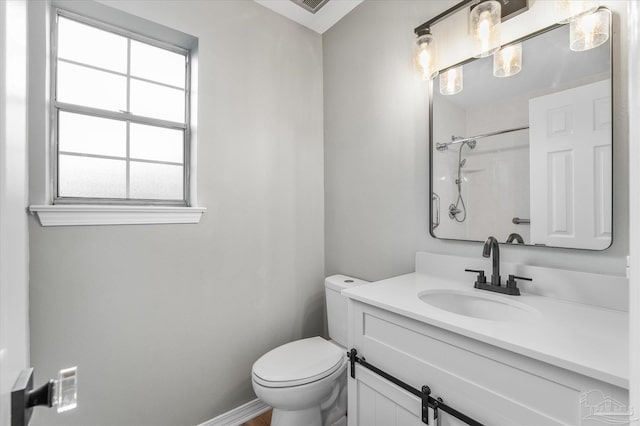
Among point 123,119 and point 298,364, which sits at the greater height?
point 123,119

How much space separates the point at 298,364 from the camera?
145cm

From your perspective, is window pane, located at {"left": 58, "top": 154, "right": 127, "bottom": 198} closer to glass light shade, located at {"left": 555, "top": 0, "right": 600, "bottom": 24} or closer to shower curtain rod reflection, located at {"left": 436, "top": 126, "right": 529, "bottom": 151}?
shower curtain rod reflection, located at {"left": 436, "top": 126, "right": 529, "bottom": 151}

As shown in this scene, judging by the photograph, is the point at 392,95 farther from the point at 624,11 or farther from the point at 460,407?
the point at 460,407

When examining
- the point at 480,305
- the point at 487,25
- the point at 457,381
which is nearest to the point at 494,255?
the point at 480,305

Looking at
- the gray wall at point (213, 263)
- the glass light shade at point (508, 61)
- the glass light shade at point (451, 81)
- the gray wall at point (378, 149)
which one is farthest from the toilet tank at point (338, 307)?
the glass light shade at point (508, 61)

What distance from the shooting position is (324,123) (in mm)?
2119

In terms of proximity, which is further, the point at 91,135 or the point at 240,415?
the point at 240,415

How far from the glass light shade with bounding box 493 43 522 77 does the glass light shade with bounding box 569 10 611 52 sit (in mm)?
164

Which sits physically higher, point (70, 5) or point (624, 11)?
point (70, 5)

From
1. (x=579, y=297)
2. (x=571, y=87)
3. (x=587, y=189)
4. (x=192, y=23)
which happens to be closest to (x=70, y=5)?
(x=192, y=23)

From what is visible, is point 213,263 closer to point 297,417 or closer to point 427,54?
point 297,417

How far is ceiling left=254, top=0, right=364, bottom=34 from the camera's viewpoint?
181cm

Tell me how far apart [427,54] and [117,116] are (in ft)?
5.26

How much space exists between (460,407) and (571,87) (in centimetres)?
116
